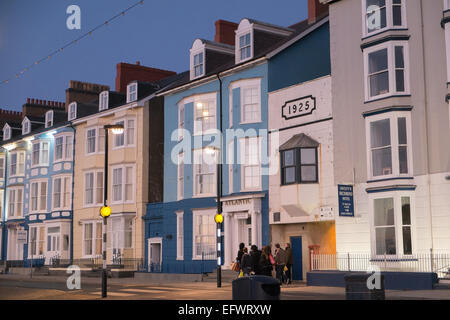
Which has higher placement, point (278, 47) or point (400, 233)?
point (278, 47)

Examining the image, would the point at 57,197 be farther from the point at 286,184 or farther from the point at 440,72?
the point at 440,72

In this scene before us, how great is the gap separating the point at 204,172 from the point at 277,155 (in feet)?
18.4

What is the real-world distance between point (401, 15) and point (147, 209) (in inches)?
792

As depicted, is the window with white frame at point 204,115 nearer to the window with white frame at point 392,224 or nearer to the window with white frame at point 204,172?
the window with white frame at point 204,172

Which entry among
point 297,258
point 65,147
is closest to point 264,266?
point 297,258

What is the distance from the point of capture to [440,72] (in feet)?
79.2

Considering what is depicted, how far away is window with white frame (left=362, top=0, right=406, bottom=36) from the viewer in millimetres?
25359

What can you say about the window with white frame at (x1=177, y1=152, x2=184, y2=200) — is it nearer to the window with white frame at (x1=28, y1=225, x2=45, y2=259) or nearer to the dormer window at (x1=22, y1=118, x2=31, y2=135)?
the window with white frame at (x1=28, y1=225, x2=45, y2=259)

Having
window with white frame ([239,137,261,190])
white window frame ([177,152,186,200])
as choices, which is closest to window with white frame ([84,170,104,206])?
white window frame ([177,152,186,200])

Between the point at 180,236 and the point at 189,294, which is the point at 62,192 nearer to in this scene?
the point at 180,236

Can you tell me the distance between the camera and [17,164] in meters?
51.8

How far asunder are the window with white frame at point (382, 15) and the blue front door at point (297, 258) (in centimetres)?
995
